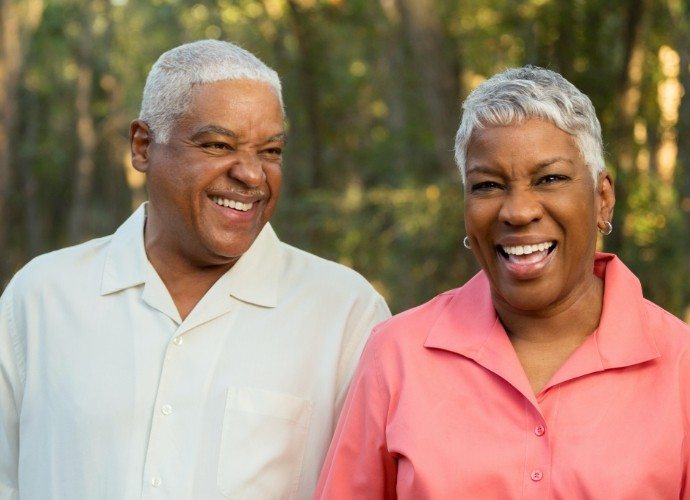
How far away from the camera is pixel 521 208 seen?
326 cm

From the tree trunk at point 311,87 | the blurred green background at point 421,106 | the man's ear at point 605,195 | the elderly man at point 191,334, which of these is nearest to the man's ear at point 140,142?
the elderly man at point 191,334

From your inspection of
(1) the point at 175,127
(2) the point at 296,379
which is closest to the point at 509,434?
(2) the point at 296,379

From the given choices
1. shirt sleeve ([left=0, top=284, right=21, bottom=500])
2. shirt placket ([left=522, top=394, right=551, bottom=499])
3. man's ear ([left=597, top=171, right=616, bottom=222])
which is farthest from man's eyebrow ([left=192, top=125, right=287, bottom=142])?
shirt placket ([left=522, top=394, right=551, bottom=499])

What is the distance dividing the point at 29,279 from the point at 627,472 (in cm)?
209

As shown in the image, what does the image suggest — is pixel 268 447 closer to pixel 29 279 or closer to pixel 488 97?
pixel 29 279

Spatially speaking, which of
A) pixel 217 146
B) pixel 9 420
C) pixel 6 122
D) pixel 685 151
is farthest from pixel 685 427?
pixel 6 122

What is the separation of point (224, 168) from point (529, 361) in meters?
1.17

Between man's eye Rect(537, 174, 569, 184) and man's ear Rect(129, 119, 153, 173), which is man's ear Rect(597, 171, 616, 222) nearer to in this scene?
man's eye Rect(537, 174, 569, 184)

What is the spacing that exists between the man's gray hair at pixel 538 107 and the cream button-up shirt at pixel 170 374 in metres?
0.94

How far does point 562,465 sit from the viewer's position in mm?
3125

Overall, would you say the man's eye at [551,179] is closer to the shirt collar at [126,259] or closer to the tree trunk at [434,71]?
the shirt collar at [126,259]

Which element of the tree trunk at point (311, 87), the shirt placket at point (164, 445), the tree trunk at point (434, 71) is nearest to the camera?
the shirt placket at point (164, 445)

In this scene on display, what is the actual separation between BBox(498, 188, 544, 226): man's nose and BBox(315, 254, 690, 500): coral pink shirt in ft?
1.13

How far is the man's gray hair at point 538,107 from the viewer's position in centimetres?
328
